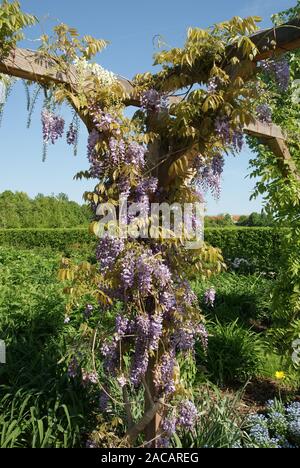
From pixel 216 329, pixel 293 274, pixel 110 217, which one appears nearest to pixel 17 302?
pixel 216 329

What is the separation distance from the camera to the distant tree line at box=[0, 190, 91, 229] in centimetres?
2084

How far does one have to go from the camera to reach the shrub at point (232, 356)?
4.21 m

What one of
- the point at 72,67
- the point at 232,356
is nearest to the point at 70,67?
the point at 72,67

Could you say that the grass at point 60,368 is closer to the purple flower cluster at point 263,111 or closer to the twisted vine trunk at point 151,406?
the twisted vine trunk at point 151,406

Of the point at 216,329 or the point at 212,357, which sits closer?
the point at 212,357

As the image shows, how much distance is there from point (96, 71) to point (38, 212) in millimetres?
19861

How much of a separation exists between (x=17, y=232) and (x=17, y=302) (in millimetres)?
11567

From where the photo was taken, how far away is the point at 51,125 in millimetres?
2684

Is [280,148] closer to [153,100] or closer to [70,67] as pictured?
[153,100]

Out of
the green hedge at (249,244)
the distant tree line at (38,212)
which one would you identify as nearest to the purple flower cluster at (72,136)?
the green hedge at (249,244)

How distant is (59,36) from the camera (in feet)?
8.48

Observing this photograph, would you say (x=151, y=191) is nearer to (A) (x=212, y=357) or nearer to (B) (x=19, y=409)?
(B) (x=19, y=409)

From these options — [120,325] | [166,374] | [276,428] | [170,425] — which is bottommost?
[276,428]

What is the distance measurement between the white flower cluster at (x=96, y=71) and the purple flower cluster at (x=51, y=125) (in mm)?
309
